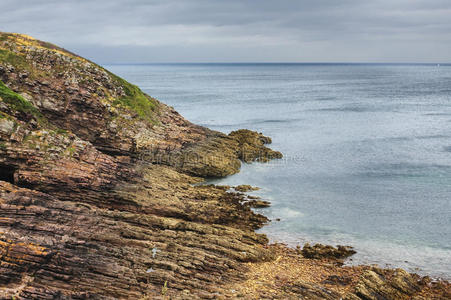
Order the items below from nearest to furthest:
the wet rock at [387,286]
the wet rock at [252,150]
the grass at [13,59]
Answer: the wet rock at [387,286] → the grass at [13,59] → the wet rock at [252,150]

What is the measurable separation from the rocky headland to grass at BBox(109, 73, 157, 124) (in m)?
0.21

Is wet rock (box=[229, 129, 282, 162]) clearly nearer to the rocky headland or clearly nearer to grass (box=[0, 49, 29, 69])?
the rocky headland

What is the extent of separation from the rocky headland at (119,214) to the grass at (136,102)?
0.69 feet

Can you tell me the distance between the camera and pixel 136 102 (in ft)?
149

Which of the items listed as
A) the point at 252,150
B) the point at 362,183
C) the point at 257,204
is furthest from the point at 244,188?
the point at 362,183

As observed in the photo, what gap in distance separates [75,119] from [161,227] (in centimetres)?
2044

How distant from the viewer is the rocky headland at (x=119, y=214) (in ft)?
63.0

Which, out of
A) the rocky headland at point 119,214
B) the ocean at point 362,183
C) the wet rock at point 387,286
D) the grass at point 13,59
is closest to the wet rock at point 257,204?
the rocky headland at point 119,214

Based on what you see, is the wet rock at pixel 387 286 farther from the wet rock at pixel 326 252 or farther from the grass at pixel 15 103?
the grass at pixel 15 103

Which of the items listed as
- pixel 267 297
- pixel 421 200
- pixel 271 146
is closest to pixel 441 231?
pixel 421 200

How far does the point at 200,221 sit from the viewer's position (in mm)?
29406

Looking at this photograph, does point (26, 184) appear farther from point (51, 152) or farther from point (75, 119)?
point (75, 119)

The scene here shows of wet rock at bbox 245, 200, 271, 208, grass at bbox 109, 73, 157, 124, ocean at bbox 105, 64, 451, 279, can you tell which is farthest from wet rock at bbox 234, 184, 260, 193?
grass at bbox 109, 73, 157, 124

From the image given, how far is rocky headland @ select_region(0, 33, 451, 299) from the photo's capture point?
1919cm
